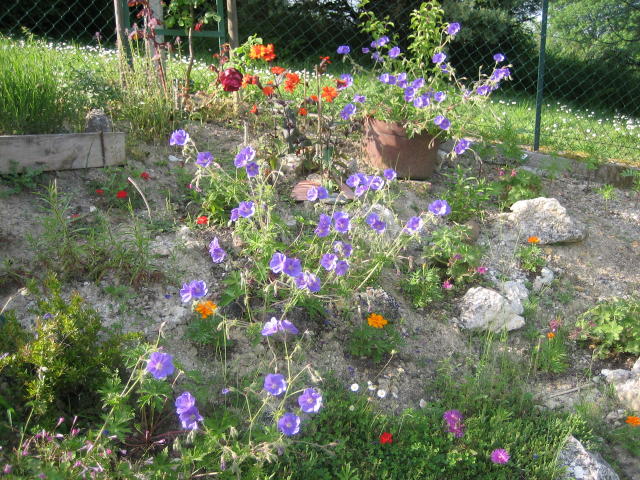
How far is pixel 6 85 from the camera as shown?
337 cm

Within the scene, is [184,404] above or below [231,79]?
below

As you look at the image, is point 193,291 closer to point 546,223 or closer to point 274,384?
point 274,384

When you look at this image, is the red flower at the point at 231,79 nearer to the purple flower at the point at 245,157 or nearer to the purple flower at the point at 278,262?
the purple flower at the point at 245,157

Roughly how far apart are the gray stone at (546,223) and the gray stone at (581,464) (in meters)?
1.73

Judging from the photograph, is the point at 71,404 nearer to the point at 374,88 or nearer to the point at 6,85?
the point at 6,85

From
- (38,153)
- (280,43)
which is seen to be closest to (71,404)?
(38,153)

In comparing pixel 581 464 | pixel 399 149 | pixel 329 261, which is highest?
pixel 329 261

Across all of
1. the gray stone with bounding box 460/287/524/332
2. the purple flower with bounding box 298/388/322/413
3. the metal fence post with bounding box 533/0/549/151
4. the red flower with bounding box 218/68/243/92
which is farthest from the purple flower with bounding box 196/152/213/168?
the metal fence post with bounding box 533/0/549/151

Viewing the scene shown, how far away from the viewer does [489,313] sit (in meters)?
3.23

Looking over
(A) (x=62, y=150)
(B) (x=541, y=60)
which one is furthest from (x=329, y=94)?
(B) (x=541, y=60)

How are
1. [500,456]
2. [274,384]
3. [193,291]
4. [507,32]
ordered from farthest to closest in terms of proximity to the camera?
[507,32] → [500,456] → [193,291] → [274,384]

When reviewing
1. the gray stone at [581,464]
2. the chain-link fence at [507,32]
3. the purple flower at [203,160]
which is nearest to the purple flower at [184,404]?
the purple flower at [203,160]

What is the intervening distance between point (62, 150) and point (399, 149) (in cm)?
220

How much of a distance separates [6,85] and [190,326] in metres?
1.85
